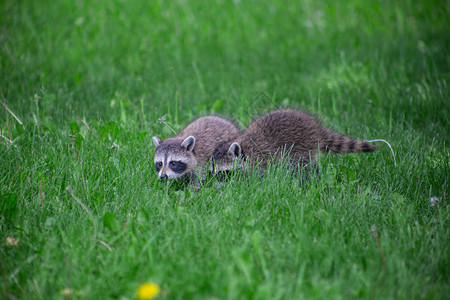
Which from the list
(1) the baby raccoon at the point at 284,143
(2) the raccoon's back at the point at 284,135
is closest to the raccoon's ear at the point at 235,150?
(1) the baby raccoon at the point at 284,143

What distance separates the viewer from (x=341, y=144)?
213 inches

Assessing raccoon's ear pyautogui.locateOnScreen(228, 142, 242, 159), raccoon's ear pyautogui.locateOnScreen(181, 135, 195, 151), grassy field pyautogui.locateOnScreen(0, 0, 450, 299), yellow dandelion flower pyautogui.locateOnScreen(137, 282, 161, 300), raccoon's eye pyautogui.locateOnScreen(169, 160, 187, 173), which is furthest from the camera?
raccoon's ear pyautogui.locateOnScreen(181, 135, 195, 151)

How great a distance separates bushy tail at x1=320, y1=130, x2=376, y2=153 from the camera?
5250 millimetres

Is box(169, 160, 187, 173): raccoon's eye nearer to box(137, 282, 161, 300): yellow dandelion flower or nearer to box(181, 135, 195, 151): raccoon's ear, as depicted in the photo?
box(181, 135, 195, 151): raccoon's ear

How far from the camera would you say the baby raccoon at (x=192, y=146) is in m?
5.25

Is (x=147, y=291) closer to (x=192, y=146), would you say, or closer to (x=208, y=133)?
(x=192, y=146)

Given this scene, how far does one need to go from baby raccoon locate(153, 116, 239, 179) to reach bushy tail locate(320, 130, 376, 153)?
1204mm

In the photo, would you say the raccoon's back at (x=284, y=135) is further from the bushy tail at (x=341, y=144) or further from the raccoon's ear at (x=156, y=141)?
the raccoon's ear at (x=156, y=141)

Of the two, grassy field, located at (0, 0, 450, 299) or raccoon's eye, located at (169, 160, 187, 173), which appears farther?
raccoon's eye, located at (169, 160, 187, 173)

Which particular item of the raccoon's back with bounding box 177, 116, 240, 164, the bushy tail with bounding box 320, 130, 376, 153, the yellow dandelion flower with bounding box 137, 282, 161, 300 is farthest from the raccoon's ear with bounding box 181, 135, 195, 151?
the yellow dandelion flower with bounding box 137, 282, 161, 300

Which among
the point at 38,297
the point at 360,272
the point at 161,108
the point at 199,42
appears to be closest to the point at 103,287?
the point at 38,297

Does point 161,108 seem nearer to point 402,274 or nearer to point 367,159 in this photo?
point 367,159

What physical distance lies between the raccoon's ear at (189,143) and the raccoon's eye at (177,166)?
0.22 meters

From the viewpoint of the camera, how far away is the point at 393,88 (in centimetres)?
753
